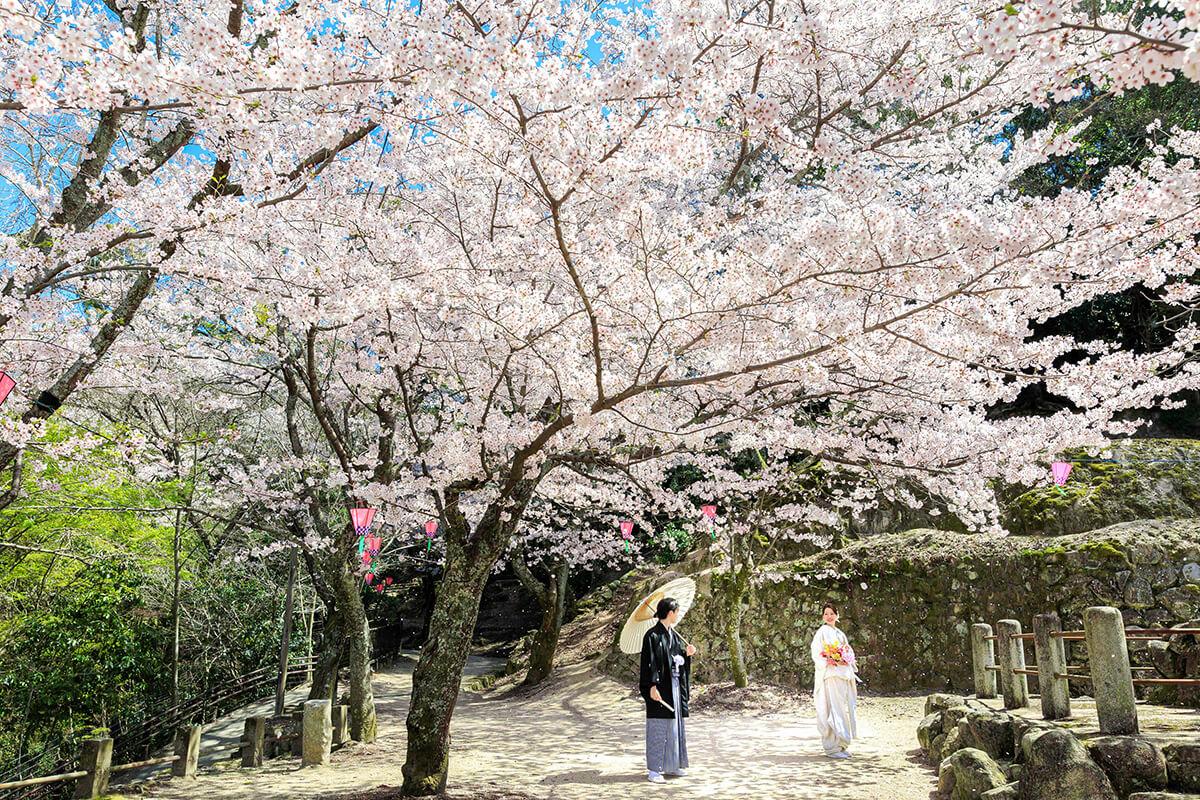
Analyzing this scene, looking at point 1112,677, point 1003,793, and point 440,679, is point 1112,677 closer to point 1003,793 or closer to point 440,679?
point 1003,793

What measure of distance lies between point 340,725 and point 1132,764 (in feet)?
28.3

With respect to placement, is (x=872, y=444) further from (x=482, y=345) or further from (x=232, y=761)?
(x=232, y=761)

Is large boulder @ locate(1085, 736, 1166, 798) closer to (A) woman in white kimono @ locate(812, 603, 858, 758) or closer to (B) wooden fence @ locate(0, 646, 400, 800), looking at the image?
(A) woman in white kimono @ locate(812, 603, 858, 758)

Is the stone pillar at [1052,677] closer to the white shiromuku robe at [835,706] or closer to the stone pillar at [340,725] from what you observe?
the white shiromuku robe at [835,706]

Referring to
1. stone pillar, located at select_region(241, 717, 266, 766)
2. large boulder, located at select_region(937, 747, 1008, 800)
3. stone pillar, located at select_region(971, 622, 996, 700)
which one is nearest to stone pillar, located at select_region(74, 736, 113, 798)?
stone pillar, located at select_region(241, 717, 266, 766)

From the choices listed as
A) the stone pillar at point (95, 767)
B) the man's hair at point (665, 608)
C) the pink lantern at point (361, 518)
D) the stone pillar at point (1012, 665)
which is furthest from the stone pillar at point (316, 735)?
the stone pillar at point (1012, 665)

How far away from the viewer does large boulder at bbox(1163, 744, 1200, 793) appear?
403 centimetres

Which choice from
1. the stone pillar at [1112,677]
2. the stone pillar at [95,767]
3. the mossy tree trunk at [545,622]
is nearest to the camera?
the stone pillar at [1112,677]

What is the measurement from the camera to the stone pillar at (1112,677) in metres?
4.67

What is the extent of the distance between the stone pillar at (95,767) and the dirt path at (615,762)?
504 mm

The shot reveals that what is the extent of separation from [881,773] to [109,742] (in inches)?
304

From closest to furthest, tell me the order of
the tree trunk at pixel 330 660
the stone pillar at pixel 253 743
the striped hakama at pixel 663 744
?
the striped hakama at pixel 663 744, the stone pillar at pixel 253 743, the tree trunk at pixel 330 660

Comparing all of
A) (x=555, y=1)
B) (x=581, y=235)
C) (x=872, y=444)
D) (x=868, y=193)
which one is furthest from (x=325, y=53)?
(x=872, y=444)

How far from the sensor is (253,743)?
8727 mm
